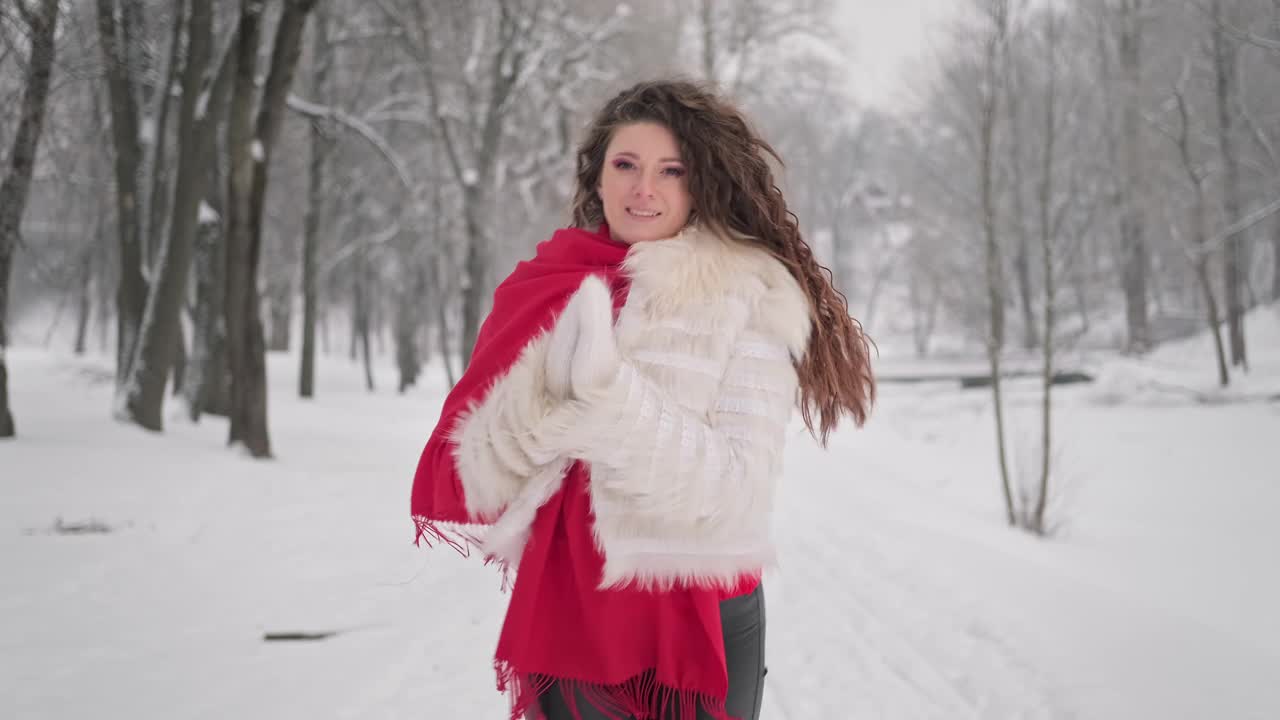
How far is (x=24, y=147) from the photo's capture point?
607 centimetres

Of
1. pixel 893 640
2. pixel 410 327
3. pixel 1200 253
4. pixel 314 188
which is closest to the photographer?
pixel 893 640

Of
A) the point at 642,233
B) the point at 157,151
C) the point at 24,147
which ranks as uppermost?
the point at 157,151

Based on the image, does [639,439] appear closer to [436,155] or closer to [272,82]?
[272,82]

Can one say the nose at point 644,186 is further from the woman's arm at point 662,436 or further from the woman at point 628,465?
the woman's arm at point 662,436

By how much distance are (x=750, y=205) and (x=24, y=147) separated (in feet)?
22.9

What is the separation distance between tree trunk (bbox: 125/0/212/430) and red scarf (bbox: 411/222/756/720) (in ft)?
24.9

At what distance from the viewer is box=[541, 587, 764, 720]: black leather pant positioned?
1480 millimetres

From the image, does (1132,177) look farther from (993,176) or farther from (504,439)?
(504,439)

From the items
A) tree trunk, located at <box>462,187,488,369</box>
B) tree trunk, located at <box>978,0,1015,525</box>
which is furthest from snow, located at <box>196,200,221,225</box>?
tree trunk, located at <box>978,0,1015,525</box>

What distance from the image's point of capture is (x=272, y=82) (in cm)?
792

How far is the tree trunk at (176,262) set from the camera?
7703 mm

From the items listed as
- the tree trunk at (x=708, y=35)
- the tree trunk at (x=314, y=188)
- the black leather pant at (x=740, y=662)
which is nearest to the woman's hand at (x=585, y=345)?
the black leather pant at (x=740, y=662)

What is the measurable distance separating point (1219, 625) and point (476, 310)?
42.4 ft

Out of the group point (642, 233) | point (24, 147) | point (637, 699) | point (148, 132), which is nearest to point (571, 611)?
point (637, 699)
